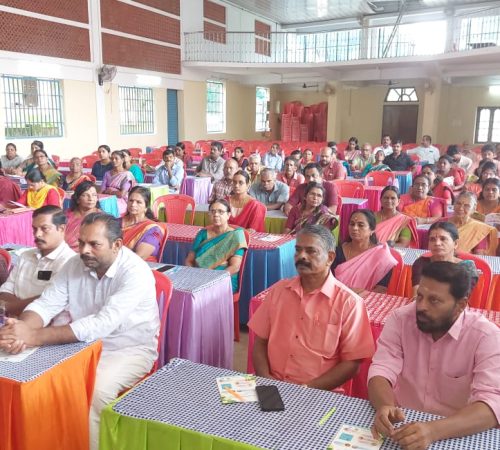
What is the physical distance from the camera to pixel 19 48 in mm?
10414

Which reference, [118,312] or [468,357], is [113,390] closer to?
[118,312]

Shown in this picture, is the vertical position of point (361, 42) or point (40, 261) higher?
point (361, 42)

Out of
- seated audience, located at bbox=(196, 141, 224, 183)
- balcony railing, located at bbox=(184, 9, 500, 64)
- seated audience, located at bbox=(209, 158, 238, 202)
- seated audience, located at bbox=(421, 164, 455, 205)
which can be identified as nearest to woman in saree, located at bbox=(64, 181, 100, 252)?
seated audience, located at bbox=(209, 158, 238, 202)

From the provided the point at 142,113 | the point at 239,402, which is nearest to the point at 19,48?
the point at 142,113

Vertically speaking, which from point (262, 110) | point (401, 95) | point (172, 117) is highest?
point (401, 95)

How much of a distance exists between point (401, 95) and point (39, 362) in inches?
714

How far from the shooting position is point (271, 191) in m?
5.68

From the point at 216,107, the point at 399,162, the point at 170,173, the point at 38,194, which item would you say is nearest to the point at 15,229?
the point at 38,194

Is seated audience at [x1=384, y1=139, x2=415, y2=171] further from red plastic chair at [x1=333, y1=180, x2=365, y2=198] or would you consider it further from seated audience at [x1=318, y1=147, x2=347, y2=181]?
red plastic chair at [x1=333, y1=180, x2=365, y2=198]

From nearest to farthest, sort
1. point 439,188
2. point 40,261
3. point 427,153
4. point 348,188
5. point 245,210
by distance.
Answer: point 40,261 < point 245,210 < point 439,188 < point 348,188 < point 427,153

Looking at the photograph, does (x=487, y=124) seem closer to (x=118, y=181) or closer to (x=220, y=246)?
(x=118, y=181)

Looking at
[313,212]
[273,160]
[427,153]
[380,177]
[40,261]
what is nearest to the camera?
[40,261]

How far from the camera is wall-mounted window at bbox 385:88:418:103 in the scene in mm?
17953

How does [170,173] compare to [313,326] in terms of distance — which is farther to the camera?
[170,173]
